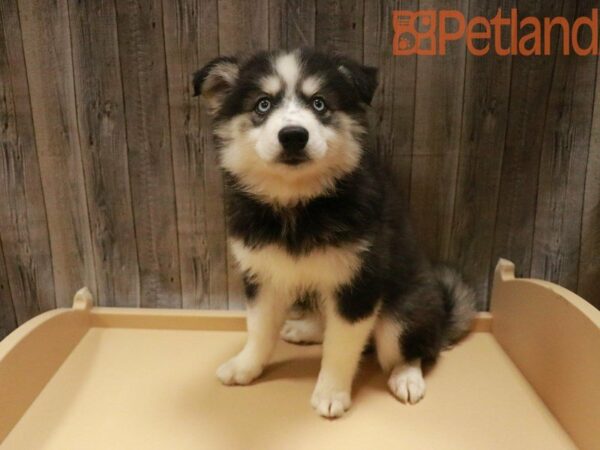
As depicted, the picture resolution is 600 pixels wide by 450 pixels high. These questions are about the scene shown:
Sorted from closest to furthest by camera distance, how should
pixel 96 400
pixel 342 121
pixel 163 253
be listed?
1. pixel 342 121
2. pixel 96 400
3. pixel 163 253

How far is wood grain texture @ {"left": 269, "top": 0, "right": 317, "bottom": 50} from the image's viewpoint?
177 centimetres

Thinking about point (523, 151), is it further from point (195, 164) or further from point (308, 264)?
point (195, 164)

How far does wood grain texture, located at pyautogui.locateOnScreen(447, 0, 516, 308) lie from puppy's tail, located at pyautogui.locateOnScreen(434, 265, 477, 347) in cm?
11

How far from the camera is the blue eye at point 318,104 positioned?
4.71ft

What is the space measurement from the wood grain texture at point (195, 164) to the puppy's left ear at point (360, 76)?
0.56 metres

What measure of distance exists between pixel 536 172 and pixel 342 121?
0.86 meters

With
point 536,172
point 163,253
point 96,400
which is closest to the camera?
point 96,400

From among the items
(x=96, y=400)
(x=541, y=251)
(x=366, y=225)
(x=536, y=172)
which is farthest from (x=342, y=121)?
(x=96, y=400)

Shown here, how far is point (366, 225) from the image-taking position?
1520 millimetres

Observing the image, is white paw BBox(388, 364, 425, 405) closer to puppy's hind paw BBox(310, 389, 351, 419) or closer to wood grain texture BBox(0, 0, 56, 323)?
puppy's hind paw BBox(310, 389, 351, 419)

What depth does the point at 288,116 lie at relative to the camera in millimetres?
1344

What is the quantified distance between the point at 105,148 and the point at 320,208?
925mm

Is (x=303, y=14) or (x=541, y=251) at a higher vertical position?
(x=303, y=14)

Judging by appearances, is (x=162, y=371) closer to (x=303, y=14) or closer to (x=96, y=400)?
(x=96, y=400)
